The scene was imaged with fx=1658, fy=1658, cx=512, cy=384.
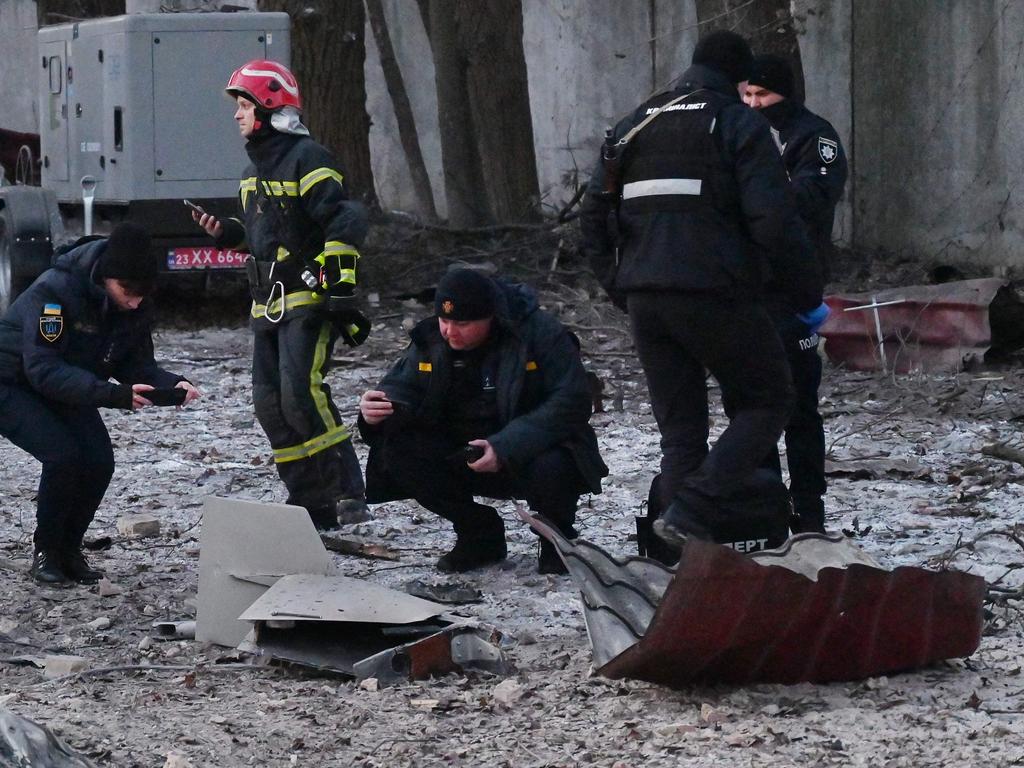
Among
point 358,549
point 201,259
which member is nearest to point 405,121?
point 201,259

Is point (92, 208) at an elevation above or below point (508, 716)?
above

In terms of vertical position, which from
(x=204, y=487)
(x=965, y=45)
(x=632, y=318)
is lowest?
(x=204, y=487)

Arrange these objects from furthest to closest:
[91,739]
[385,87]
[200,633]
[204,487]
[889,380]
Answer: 1. [385,87]
2. [889,380]
3. [204,487]
4. [200,633]
5. [91,739]

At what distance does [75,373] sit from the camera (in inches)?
214

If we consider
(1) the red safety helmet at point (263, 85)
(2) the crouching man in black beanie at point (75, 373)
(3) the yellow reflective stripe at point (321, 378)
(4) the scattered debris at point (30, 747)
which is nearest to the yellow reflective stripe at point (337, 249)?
(3) the yellow reflective stripe at point (321, 378)

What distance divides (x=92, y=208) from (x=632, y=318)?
26.2ft

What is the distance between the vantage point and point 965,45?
12.3 m

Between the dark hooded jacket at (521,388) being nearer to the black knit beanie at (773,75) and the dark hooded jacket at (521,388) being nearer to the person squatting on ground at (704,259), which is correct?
the person squatting on ground at (704,259)

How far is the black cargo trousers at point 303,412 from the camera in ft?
21.0

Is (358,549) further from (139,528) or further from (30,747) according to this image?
(30,747)

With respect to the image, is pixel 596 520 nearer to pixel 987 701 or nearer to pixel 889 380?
pixel 987 701

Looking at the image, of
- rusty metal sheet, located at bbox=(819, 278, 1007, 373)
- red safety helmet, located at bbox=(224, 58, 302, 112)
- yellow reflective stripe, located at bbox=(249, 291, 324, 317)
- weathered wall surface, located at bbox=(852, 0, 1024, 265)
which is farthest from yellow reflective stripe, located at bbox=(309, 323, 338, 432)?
weathered wall surface, located at bbox=(852, 0, 1024, 265)

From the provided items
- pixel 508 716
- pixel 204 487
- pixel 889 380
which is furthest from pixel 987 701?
pixel 889 380

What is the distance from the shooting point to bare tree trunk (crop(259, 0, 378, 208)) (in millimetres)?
13031
